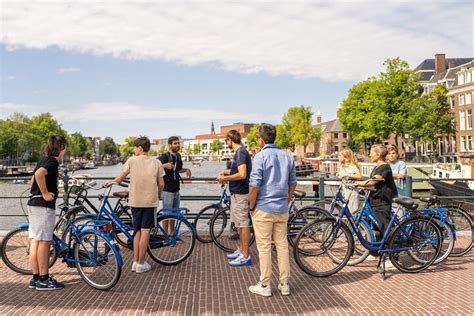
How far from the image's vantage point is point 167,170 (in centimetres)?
714

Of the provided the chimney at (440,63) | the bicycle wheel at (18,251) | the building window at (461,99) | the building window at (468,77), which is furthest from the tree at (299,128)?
the bicycle wheel at (18,251)

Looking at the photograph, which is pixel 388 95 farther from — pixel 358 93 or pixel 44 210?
pixel 44 210

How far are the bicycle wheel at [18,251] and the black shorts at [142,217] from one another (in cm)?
108

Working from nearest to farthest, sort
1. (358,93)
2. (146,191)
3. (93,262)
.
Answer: (93,262) → (146,191) → (358,93)

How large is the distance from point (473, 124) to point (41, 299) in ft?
Result: 155

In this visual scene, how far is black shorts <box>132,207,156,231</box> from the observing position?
5.79m

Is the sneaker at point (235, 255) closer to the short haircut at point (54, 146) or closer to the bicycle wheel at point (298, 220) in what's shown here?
the bicycle wheel at point (298, 220)

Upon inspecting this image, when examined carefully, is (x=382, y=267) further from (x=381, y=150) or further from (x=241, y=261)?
(x=241, y=261)

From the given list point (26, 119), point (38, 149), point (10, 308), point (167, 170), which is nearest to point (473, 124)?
point (167, 170)

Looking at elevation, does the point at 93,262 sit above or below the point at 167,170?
below

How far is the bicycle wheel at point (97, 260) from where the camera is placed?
5117 mm

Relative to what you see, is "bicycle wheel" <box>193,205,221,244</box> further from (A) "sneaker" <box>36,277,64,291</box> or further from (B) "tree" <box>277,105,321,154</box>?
(B) "tree" <box>277,105,321,154</box>

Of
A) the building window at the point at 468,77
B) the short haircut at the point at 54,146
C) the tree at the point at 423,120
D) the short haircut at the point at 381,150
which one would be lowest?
the short haircut at the point at 381,150

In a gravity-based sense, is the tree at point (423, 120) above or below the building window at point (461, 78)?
below
